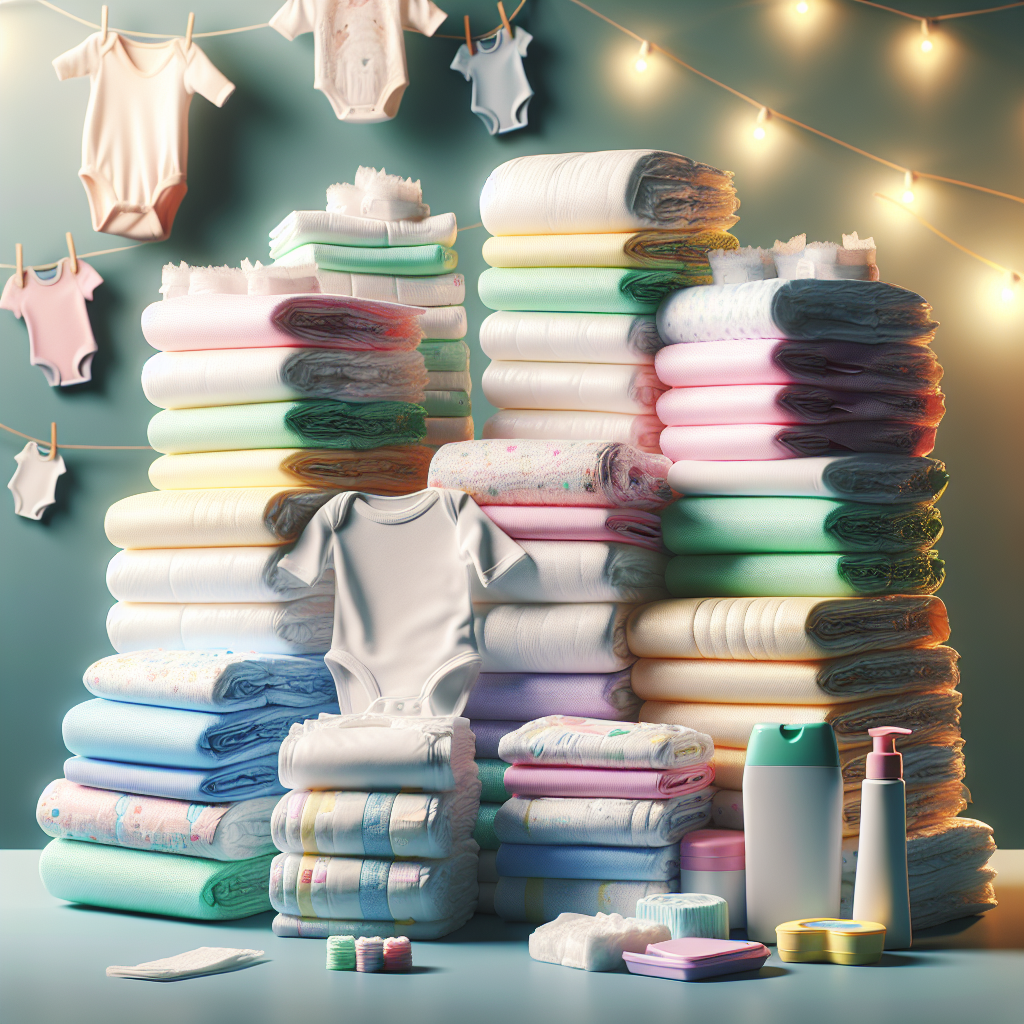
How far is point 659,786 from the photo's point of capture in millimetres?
2615

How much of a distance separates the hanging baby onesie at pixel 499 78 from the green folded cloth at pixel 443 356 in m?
0.62

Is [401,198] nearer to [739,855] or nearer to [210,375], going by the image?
[210,375]

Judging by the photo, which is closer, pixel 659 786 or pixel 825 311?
pixel 659 786

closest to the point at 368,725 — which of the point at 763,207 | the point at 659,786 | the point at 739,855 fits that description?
the point at 659,786

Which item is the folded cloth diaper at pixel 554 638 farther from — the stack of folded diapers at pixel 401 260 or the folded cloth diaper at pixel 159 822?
the stack of folded diapers at pixel 401 260

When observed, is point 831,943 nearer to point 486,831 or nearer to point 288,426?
point 486,831

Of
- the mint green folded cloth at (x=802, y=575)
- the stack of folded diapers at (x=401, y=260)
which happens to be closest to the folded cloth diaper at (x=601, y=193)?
the stack of folded diapers at (x=401, y=260)

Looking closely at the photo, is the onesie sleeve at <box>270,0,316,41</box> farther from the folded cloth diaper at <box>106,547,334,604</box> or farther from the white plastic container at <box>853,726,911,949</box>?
the white plastic container at <box>853,726,911,949</box>

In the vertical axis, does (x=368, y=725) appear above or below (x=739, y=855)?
above

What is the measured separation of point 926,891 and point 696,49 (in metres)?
2.11

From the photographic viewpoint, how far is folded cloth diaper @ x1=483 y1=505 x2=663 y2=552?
2902mm

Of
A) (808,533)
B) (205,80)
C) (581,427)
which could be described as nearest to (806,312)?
(808,533)

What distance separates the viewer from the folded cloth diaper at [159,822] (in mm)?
2814

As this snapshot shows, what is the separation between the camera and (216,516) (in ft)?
10.1
